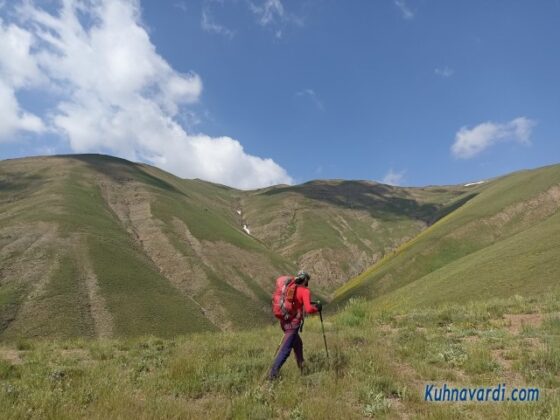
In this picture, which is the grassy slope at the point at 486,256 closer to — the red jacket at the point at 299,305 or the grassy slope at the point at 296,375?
the grassy slope at the point at 296,375

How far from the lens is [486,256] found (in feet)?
145

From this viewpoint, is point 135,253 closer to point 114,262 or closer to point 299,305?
point 114,262

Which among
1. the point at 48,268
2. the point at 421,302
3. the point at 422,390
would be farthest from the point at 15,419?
the point at 48,268

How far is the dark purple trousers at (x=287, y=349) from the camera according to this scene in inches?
358

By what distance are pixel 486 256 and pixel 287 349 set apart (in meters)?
41.4

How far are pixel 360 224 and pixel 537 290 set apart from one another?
143 metres

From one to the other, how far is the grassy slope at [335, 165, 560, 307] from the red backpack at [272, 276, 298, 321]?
26531 millimetres

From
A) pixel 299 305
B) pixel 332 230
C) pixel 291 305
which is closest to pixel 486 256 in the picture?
pixel 299 305

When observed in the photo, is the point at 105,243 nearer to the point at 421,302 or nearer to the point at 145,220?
the point at 145,220

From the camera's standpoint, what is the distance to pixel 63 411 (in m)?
6.55

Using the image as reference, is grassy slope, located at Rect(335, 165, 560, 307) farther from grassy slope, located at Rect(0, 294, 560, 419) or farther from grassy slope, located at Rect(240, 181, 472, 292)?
grassy slope, located at Rect(240, 181, 472, 292)

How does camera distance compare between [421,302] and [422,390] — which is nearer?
[422,390]

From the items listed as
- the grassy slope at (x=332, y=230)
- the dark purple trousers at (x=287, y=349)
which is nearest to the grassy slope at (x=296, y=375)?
the dark purple trousers at (x=287, y=349)

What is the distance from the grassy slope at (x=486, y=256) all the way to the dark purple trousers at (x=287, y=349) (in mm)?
26145
